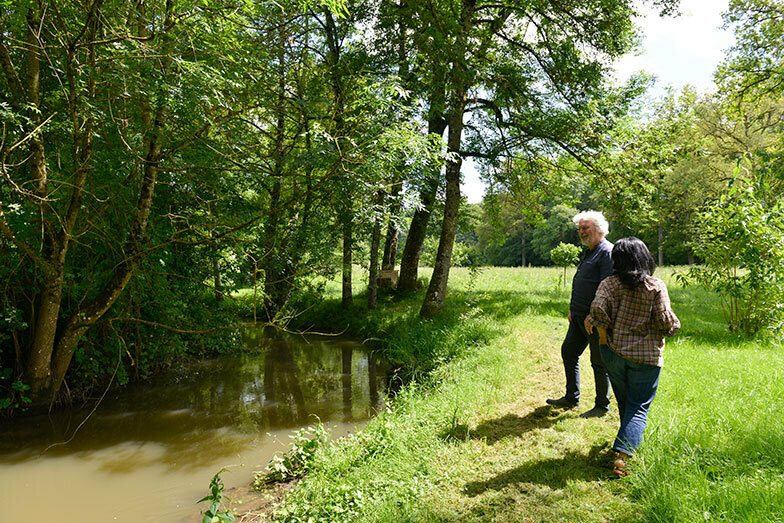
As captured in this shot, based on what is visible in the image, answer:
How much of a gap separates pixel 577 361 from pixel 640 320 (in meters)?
1.41

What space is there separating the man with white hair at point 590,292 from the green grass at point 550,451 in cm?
33

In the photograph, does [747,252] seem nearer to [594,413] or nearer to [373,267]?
[594,413]

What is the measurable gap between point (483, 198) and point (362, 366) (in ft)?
24.6

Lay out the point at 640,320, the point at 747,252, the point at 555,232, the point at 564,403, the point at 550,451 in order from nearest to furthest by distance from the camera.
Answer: the point at 640,320 → the point at 550,451 → the point at 564,403 → the point at 747,252 → the point at 555,232

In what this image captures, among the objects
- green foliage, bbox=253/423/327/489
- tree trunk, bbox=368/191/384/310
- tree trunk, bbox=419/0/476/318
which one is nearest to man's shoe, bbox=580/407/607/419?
green foliage, bbox=253/423/327/489

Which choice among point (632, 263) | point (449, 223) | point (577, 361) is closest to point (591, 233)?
point (632, 263)

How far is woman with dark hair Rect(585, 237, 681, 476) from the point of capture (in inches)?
125

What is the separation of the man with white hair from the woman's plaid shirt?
599 millimetres

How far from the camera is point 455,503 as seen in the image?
10.6 feet

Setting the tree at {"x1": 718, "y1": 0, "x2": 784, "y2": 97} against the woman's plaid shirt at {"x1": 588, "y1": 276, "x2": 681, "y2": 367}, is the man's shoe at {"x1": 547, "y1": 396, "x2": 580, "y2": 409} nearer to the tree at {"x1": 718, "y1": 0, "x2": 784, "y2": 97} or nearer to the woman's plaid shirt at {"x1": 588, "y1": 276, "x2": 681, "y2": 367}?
the woman's plaid shirt at {"x1": 588, "y1": 276, "x2": 681, "y2": 367}

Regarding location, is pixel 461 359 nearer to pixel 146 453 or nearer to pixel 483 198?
pixel 146 453

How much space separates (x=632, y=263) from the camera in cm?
323

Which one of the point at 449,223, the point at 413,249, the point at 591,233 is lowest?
the point at 591,233

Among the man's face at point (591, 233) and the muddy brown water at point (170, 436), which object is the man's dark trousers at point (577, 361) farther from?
the muddy brown water at point (170, 436)
